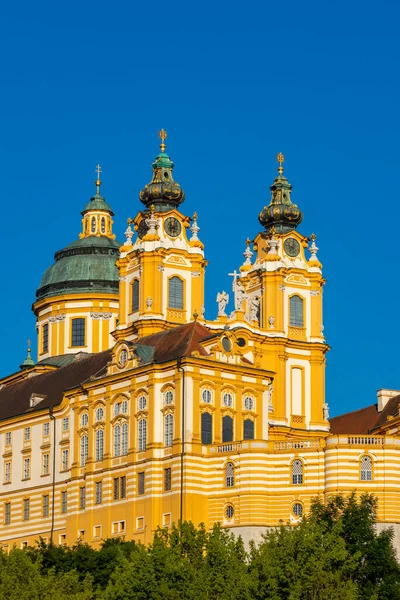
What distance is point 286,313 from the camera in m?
154

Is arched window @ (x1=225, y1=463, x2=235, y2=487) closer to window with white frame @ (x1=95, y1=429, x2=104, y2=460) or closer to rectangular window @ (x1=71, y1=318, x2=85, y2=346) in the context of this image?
window with white frame @ (x1=95, y1=429, x2=104, y2=460)

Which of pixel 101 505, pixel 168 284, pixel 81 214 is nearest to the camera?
pixel 101 505

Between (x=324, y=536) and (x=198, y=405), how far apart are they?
97.2 ft

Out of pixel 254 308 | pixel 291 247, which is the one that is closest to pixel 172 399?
pixel 254 308

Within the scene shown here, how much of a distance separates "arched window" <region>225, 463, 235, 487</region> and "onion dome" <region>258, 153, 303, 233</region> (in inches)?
1336

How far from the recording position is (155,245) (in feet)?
484

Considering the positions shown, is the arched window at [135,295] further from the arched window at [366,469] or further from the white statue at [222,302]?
the arched window at [366,469]

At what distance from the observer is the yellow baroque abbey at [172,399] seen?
417ft

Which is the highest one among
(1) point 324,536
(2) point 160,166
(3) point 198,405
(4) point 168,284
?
(2) point 160,166

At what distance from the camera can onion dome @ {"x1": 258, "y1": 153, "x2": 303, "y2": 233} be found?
6211 inches

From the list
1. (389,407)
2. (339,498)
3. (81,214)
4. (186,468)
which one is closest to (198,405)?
(186,468)

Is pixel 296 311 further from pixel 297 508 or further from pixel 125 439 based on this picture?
pixel 297 508

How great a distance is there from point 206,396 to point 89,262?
121ft

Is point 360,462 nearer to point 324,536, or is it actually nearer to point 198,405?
point 198,405
